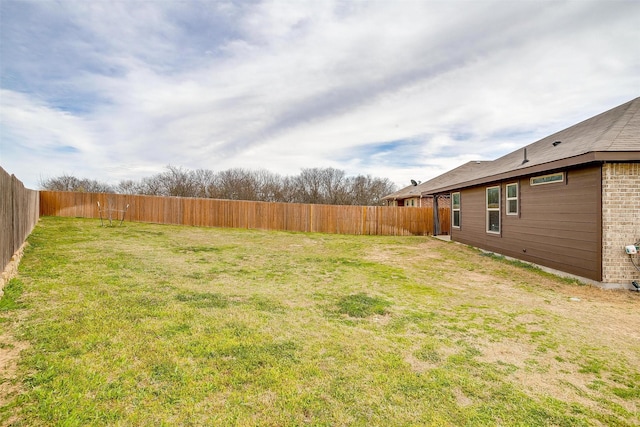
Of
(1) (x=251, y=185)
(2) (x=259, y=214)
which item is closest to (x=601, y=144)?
(2) (x=259, y=214)

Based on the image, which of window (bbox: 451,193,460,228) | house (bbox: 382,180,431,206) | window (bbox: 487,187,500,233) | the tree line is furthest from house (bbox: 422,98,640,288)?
the tree line

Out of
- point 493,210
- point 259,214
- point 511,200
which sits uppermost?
point 511,200

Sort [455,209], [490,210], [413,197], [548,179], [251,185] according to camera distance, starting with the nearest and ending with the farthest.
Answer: [548,179] < [490,210] < [455,209] < [413,197] < [251,185]

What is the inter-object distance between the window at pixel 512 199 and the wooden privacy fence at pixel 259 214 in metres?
7.99

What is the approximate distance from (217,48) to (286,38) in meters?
2.57

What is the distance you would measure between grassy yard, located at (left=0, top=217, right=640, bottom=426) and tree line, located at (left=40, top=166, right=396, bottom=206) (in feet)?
80.6

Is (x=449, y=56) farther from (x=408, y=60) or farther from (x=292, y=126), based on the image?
(x=292, y=126)

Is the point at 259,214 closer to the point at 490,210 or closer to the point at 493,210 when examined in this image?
the point at 490,210

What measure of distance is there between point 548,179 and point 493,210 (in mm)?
2670

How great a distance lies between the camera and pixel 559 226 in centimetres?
625

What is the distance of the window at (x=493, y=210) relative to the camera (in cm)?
895

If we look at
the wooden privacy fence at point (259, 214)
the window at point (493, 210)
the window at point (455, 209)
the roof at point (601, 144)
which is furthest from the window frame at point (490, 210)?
the wooden privacy fence at point (259, 214)

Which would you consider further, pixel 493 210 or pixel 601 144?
pixel 493 210

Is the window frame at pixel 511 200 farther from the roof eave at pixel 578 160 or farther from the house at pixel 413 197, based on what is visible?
the house at pixel 413 197
